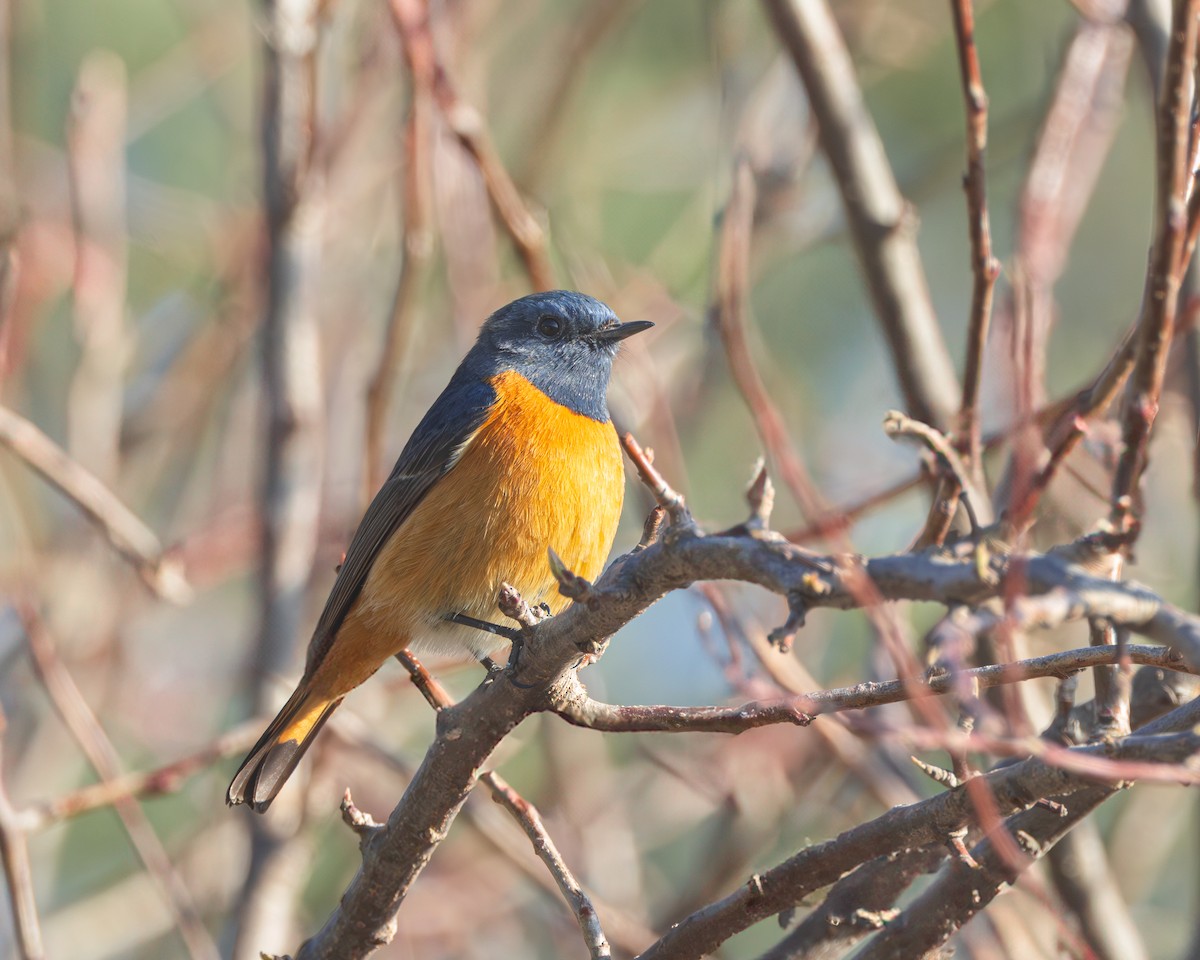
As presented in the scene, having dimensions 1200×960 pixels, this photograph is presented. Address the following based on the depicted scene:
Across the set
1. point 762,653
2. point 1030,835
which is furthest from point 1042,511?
point 1030,835

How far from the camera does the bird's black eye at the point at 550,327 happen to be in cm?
539

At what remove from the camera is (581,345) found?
5.34m

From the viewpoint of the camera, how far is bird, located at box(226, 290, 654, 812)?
4.45 m

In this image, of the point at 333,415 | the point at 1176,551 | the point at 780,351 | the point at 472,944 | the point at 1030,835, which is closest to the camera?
the point at 1030,835

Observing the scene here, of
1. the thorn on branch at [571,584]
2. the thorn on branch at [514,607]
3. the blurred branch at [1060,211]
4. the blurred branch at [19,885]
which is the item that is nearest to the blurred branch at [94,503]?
the blurred branch at [19,885]

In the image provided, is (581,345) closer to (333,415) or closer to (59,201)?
(333,415)

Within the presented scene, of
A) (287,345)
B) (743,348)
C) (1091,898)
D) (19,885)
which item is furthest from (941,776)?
(287,345)

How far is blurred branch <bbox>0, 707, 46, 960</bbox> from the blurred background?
229 millimetres

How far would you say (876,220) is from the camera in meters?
4.81

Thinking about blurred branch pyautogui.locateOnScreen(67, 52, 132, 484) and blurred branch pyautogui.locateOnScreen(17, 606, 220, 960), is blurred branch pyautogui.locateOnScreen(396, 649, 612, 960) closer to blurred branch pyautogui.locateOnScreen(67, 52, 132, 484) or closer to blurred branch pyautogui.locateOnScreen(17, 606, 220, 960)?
blurred branch pyautogui.locateOnScreen(17, 606, 220, 960)

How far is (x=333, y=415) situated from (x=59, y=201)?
99.8 inches

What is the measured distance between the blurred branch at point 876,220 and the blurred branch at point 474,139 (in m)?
1.15

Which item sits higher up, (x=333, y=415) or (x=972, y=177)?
(x=333, y=415)

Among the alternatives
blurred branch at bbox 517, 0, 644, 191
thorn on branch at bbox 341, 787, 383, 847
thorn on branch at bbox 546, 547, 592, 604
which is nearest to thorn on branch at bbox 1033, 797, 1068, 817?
thorn on branch at bbox 546, 547, 592, 604
